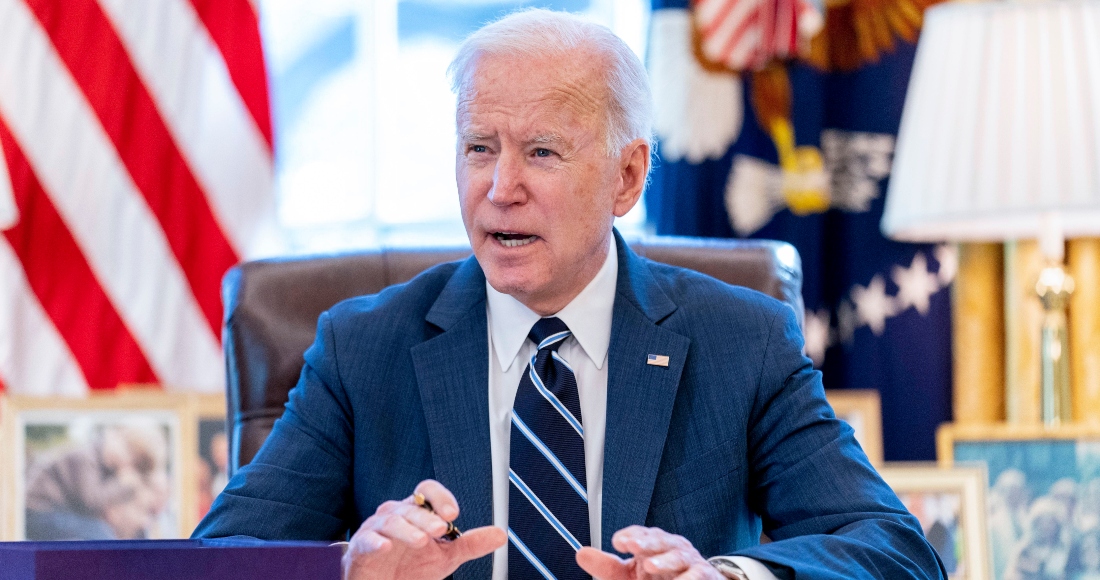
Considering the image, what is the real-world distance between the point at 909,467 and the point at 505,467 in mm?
1038

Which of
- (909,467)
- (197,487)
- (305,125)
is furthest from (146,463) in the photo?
(909,467)

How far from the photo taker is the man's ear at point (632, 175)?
169 centimetres

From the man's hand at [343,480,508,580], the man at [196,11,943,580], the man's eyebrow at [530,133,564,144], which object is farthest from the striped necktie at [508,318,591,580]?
the man's eyebrow at [530,133,564,144]

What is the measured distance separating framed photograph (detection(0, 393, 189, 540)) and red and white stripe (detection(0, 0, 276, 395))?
9 centimetres

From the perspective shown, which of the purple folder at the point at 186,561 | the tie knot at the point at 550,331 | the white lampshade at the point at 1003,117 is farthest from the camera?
the white lampshade at the point at 1003,117

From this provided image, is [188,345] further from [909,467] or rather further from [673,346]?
[909,467]

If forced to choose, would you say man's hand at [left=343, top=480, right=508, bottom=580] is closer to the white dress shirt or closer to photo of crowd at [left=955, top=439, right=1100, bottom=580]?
the white dress shirt

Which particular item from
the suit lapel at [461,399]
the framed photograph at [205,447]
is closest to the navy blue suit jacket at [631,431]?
the suit lapel at [461,399]

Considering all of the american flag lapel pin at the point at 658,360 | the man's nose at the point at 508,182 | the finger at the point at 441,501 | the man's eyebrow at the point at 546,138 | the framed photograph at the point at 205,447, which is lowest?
the framed photograph at the point at 205,447

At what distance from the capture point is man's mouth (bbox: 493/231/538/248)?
1.57 meters

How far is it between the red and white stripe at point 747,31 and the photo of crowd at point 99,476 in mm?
1454

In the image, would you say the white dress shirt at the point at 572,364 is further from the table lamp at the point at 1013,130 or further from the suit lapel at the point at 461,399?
the table lamp at the point at 1013,130

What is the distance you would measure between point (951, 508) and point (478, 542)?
1308mm

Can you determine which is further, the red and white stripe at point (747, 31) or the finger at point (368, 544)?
the red and white stripe at point (747, 31)
